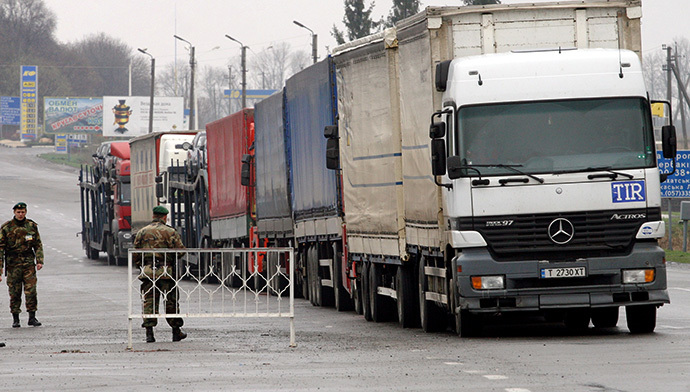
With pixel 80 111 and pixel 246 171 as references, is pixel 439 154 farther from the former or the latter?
pixel 80 111

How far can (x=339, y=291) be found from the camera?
21906mm

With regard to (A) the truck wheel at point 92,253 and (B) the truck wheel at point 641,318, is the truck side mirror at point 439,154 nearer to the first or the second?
(B) the truck wheel at point 641,318

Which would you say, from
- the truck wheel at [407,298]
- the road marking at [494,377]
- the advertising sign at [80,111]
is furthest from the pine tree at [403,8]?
the road marking at [494,377]

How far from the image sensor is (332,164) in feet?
66.0

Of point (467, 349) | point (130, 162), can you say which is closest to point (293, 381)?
point (467, 349)

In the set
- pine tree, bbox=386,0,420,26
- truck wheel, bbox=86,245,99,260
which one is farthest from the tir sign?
pine tree, bbox=386,0,420,26

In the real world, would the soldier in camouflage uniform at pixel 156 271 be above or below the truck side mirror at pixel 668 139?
below

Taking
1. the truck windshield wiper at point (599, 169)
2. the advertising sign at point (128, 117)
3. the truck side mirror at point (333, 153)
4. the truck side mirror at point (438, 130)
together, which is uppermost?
the advertising sign at point (128, 117)

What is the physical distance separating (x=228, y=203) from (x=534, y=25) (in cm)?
1621

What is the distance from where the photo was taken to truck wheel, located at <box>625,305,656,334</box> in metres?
15.2

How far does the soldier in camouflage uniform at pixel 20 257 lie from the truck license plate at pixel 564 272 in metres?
7.98

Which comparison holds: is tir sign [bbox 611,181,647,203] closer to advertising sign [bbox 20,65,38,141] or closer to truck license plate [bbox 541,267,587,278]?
truck license plate [bbox 541,267,587,278]

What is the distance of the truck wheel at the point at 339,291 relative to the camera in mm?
21350

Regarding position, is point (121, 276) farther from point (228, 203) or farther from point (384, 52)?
point (384, 52)
